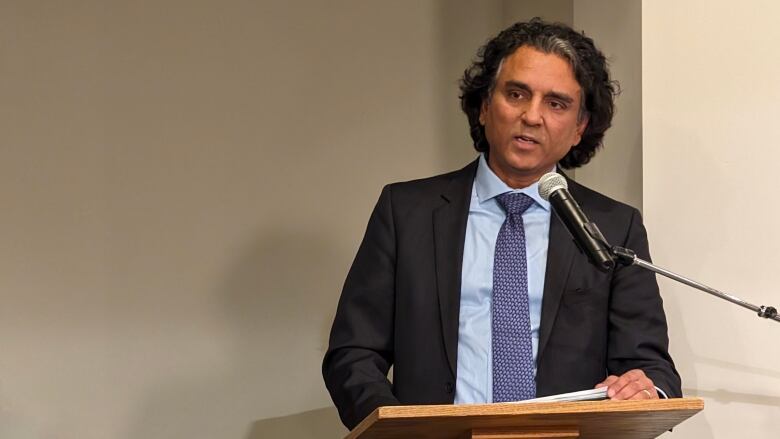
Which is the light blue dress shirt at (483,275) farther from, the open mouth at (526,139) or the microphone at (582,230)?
the microphone at (582,230)

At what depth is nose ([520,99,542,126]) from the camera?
3084 millimetres

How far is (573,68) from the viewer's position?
3186 mm

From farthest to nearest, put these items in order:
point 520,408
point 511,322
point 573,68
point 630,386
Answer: point 573,68 < point 511,322 < point 630,386 < point 520,408

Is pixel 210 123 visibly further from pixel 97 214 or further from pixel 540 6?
pixel 540 6

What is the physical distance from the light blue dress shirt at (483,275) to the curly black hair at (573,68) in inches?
8.9

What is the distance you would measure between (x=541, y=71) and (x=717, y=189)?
1.81ft

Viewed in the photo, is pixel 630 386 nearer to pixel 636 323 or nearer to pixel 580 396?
pixel 580 396

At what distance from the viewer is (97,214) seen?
402cm

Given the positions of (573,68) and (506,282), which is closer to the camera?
(506,282)

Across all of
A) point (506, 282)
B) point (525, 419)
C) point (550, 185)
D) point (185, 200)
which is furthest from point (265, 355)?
point (525, 419)

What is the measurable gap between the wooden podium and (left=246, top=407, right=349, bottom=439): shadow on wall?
6.11 feet

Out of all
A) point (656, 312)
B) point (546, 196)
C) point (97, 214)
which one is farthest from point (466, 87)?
point (97, 214)

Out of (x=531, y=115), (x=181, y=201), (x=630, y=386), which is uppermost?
(x=531, y=115)

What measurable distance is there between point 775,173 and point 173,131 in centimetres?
196
